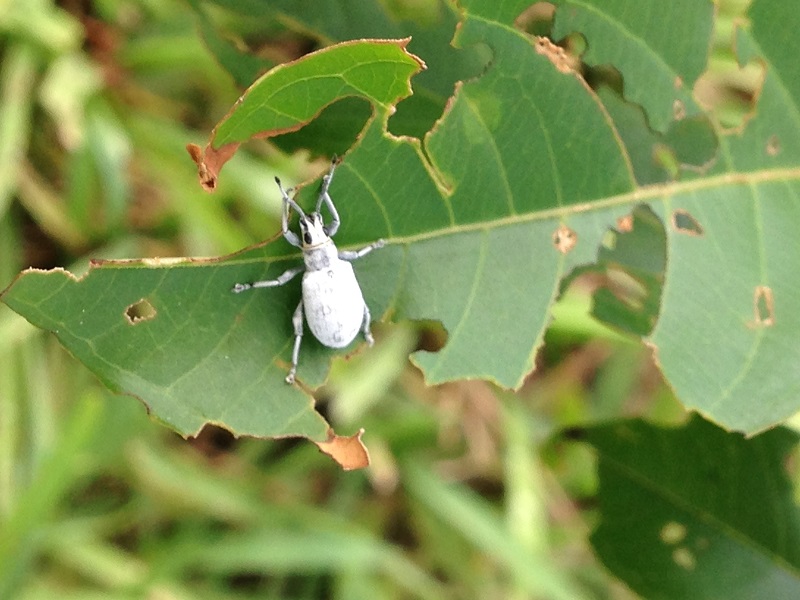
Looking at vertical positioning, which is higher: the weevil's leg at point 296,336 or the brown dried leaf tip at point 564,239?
the brown dried leaf tip at point 564,239

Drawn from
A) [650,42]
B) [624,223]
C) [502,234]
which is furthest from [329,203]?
[650,42]

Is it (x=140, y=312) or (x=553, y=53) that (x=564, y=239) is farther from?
(x=140, y=312)

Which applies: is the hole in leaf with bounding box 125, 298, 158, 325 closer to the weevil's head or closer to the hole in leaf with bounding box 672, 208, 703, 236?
→ the weevil's head

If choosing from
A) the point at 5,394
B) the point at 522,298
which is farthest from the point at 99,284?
the point at 5,394

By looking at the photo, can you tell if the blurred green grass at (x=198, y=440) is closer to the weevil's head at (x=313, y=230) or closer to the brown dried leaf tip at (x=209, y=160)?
the weevil's head at (x=313, y=230)

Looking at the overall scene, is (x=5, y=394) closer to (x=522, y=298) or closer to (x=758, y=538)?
(x=522, y=298)

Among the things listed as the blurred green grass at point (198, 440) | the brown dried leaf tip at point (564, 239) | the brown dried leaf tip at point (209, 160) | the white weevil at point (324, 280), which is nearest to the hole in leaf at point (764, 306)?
the brown dried leaf tip at point (564, 239)
